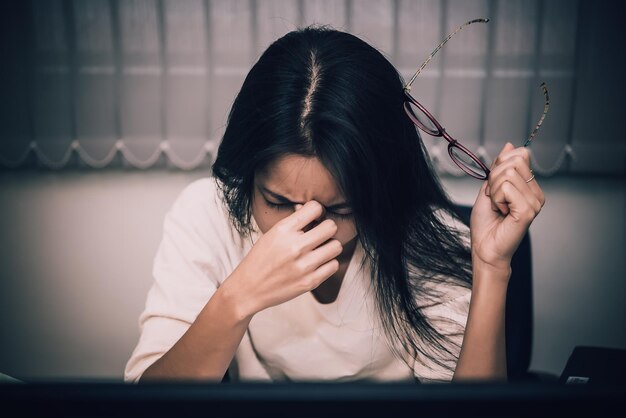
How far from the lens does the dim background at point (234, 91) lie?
136 centimetres

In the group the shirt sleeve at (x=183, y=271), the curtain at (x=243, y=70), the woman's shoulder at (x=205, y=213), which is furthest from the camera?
the curtain at (x=243, y=70)

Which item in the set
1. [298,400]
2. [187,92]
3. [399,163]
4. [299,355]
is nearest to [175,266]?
[299,355]

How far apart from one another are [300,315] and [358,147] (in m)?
0.38

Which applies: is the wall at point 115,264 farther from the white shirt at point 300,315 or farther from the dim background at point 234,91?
the white shirt at point 300,315

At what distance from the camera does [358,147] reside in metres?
0.77

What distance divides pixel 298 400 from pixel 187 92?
1228 mm

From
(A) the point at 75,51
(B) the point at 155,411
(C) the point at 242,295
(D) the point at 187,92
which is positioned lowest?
(C) the point at 242,295

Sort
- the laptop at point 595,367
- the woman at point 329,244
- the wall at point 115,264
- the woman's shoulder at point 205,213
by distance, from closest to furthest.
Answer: the laptop at point 595,367 → the woman at point 329,244 → the woman's shoulder at point 205,213 → the wall at point 115,264

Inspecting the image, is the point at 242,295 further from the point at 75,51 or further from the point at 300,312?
the point at 75,51

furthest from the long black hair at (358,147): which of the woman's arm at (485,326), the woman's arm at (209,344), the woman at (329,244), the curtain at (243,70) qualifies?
the curtain at (243,70)

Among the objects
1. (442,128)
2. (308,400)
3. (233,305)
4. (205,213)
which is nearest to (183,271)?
(205,213)

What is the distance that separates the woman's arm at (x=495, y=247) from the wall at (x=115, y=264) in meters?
0.69

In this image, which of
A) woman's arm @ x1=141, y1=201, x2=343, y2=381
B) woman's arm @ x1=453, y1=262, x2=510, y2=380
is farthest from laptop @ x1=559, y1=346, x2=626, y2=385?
woman's arm @ x1=141, y1=201, x2=343, y2=381

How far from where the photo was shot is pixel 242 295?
76 cm
